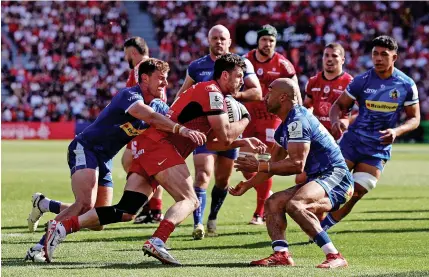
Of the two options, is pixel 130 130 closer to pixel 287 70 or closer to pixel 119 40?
pixel 287 70

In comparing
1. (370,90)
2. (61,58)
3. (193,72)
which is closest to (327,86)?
(193,72)

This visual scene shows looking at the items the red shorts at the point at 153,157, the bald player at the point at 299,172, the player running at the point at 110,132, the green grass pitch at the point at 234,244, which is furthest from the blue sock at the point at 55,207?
the bald player at the point at 299,172

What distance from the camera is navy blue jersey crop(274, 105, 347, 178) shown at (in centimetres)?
891

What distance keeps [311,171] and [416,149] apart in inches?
1122

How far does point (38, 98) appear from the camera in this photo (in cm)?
4366

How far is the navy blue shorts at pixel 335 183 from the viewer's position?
920 centimetres

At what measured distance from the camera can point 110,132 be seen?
32.8 feet

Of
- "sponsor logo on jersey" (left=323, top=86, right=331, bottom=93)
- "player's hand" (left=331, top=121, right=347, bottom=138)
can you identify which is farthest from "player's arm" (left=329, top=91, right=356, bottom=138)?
"sponsor logo on jersey" (left=323, top=86, right=331, bottom=93)

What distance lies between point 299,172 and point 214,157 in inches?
135

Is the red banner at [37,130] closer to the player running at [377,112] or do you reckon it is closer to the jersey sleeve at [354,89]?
the jersey sleeve at [354,89]

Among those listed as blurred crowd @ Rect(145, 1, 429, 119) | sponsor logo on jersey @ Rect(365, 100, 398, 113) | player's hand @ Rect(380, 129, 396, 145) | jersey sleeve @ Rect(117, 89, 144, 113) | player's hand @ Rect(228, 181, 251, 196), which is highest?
blurred crowd @ Rect(145, 1, 429, 119)

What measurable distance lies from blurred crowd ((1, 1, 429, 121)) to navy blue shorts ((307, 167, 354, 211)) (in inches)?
1303

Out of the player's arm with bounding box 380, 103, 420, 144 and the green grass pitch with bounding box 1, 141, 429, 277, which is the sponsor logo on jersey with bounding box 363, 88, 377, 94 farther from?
the green grass pitch with bounding box 1, 141, 429, 277

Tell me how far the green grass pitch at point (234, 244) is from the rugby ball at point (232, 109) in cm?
144
